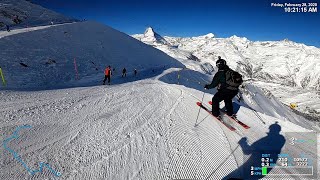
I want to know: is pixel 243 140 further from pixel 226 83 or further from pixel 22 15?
pixel 22 15

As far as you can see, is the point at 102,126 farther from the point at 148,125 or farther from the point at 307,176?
the point at 307,176

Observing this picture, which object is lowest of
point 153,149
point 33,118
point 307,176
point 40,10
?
point 307,176

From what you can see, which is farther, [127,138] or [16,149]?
[127,138]

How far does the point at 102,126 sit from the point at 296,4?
23231 mm

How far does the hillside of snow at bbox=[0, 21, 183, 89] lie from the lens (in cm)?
2320

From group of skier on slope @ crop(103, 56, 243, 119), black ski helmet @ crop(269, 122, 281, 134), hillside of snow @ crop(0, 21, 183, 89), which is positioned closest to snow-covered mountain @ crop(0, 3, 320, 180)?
black ski helmet @ crop(269, 122, 281, 134)

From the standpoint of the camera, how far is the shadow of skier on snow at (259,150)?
5891 millimetres

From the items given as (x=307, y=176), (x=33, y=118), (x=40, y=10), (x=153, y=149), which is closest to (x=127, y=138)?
(x=153, y=149)

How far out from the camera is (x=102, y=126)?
303 inches

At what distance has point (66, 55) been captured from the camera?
32594mm

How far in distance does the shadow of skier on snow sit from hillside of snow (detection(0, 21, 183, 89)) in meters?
17.4

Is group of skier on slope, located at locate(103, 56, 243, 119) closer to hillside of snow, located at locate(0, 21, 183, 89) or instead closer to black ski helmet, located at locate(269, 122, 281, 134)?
black ski helmet, located at locate(269, 122, 281, 134)

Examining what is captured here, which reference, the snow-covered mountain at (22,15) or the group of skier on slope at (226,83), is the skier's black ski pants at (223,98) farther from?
the snow-covered mountain at (22,15)

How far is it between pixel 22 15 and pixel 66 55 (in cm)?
4453
